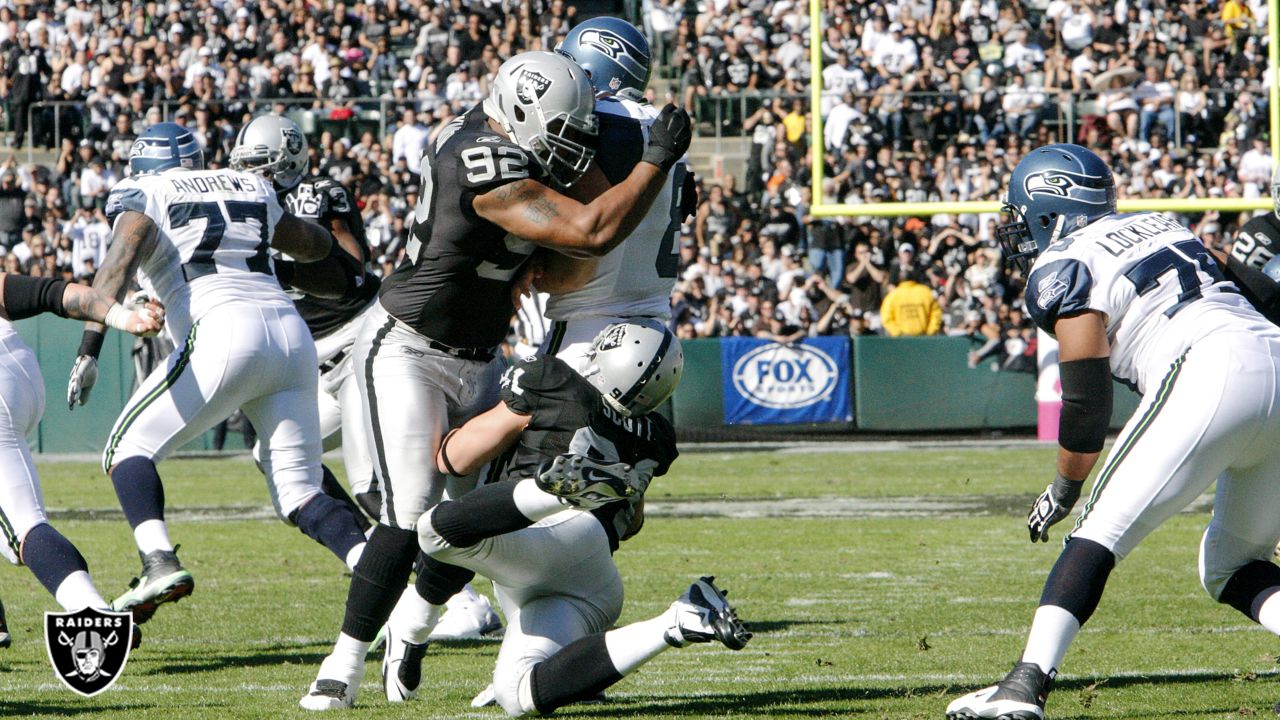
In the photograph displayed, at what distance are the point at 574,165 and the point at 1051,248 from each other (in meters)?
1.22

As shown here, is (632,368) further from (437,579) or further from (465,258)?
(437,579)

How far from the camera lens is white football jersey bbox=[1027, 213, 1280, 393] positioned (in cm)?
414

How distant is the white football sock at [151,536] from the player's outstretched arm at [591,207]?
1.94 metres

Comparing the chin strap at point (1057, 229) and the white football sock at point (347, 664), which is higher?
the chin strap at point (1057, 229)

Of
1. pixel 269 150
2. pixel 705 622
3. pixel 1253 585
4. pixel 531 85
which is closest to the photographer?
pixel 705 622

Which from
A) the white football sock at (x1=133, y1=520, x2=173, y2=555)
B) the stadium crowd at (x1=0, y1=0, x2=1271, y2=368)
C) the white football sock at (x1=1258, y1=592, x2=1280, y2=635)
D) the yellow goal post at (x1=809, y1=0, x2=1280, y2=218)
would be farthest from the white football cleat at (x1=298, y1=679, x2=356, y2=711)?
the stadium crowd at (x1=0, y1=0, x2=1271, y2=368)

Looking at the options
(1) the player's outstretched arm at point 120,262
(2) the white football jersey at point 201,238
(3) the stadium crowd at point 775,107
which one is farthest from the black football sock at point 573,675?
(3) the stadium crowd at point 775,107

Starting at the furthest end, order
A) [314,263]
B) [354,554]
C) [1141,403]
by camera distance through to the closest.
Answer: [314,263] < [354,554] < [1141,403]

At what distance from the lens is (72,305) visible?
464 cm

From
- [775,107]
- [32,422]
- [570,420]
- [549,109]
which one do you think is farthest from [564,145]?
[775,107]

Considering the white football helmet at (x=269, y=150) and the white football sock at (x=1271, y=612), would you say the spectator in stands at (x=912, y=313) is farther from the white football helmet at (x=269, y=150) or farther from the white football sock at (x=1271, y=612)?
the white football sock at (x=1271, y=612)

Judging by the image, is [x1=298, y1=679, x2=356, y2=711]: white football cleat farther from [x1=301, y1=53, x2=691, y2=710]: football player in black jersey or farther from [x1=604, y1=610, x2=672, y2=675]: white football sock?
[x1=604, y1=610, x2=672, y2=675]: white football sock

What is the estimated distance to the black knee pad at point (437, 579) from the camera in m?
4.54

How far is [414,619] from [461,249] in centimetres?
102
